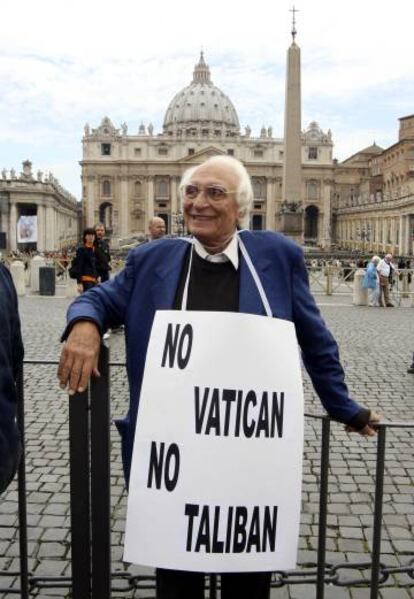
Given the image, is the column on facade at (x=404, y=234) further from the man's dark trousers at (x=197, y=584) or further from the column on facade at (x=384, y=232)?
the man's dark trousers at (x=197, y=584)

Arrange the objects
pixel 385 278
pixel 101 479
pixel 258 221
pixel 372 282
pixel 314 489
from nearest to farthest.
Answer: pixel 101 479, pixel 314 489, pixel 385 278, pixel 372 282, pixel 258 221

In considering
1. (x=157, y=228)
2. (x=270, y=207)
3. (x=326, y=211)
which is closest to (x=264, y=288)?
(x=157, y=228)

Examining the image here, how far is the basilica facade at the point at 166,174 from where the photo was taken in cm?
9581

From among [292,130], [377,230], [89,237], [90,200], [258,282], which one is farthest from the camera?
[90,200]

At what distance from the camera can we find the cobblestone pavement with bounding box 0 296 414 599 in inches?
144

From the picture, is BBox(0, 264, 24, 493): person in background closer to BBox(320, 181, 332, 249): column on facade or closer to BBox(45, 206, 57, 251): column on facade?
BBox(45, 206, 57, 251): column on facade

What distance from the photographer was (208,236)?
2469mm

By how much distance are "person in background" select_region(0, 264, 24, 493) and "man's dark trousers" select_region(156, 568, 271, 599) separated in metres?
0.71

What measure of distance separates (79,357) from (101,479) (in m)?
0.56

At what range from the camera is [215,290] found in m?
2.41

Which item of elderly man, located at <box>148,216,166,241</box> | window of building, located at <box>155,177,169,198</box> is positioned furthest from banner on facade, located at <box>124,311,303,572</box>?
window of building, located at <box>155,177,169,198</box>

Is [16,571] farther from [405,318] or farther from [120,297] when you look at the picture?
[405,318]

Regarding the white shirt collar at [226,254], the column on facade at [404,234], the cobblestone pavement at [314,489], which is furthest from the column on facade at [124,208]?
the white shirt collar at [226,254]

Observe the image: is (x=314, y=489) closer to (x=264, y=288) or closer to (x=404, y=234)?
(x=264, y=288)
